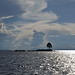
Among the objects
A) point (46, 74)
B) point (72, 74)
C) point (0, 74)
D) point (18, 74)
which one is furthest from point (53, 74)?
point (0, 74)

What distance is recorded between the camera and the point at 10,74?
5534 cm

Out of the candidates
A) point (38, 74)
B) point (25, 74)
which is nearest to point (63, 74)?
point (38, 74)

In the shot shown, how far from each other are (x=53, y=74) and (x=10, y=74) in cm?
1496

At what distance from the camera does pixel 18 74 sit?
2175 inches

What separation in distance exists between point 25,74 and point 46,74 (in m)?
7.30

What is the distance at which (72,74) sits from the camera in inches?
2196

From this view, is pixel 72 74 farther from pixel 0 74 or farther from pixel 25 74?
pixel 0 74

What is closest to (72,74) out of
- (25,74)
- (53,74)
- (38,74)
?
(53,74)

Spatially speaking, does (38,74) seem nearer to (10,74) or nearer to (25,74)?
(25,74)

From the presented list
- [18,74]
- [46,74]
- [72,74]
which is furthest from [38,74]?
[72,74]

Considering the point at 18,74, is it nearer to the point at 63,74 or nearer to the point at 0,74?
the point at 0,74

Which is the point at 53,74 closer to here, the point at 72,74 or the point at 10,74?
the point at 72,74

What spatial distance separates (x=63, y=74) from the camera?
55625 mm

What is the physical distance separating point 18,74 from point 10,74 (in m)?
2.79
